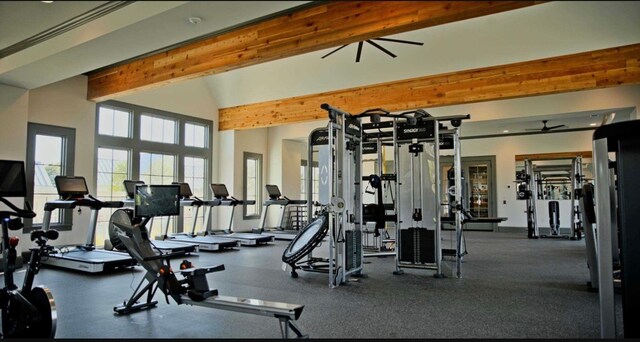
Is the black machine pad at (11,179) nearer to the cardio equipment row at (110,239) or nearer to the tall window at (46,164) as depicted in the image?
the cardio equipment row at (110,239)

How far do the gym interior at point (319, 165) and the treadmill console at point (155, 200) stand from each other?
0.08ft

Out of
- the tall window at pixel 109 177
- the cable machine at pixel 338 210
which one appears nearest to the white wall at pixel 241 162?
the tall window at pixel 109 177

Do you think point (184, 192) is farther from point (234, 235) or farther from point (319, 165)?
point (319, 165)

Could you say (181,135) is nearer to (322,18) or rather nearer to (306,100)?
(306,100)

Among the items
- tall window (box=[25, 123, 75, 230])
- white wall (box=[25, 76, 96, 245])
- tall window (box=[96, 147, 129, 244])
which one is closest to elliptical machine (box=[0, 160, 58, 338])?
tall window (box=[25, 123, 75, 230])

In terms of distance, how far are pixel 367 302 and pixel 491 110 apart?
21.3ft

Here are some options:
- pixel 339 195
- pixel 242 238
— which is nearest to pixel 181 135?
pixel 242 238

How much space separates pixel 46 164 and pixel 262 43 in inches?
198

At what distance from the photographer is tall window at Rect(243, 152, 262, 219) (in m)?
11.5

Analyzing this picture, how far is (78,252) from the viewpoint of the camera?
6.31 metres

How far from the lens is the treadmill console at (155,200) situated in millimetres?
3851

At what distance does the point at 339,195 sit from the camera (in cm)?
505

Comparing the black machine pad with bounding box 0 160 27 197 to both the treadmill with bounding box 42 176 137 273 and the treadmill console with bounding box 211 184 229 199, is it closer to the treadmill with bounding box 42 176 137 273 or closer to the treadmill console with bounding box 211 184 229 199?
the treadmill with bounding box 42 176 137 273

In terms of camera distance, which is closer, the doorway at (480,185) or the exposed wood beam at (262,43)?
the exposed wood beam at (262,43)
